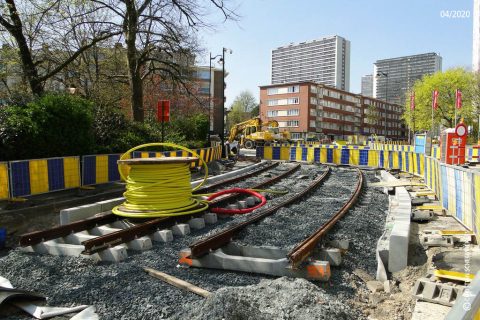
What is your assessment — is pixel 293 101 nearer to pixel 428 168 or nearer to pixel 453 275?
pixel 428 168

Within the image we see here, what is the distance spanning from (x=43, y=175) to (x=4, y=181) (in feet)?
3.94

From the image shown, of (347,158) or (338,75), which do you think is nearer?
(347,158)

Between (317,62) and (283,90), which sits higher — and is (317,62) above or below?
above

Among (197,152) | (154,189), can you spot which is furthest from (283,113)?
(154,189)

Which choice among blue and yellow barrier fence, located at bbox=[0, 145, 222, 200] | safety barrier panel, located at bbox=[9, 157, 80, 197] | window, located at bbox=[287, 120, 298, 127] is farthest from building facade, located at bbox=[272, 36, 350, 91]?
safety barrier panel, located at bbox=[9, 157, 80, 197]

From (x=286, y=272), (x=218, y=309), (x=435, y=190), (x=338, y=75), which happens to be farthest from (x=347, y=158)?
(x=338, y=75)

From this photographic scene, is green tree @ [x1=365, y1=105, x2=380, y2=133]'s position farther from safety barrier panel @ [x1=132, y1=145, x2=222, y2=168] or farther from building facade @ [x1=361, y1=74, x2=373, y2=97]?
safety barrier panel @ [x1=132, y1=145, x2=222, y2=168]

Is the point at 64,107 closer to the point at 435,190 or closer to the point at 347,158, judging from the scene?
the point at 435,190

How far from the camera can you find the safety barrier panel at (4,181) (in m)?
9.59

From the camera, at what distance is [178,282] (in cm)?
436

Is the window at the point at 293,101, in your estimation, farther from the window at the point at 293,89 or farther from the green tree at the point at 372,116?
the green tree at the point at 372,116

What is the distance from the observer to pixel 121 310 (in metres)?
3.83

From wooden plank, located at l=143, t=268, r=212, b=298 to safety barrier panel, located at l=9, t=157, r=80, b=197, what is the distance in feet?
22.1

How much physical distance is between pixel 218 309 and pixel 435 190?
981cm
